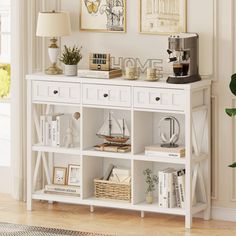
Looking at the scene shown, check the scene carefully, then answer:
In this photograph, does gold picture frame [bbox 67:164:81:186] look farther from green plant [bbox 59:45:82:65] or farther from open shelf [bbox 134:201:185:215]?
green plant [bbox 59:45:82:65]

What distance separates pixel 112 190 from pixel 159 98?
83cm

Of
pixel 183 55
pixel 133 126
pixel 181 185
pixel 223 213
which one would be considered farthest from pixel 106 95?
pixel 223 213

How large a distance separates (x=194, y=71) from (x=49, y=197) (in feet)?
4.74

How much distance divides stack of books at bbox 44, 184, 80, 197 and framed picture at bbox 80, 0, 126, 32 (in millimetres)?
1188

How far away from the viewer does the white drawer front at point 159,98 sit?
5.89 meters

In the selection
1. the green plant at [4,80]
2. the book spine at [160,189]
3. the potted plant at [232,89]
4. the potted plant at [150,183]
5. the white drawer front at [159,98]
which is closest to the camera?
the potted plant at [232,89]

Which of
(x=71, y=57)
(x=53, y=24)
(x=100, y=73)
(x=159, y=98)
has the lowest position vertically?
(x=159, y=98)

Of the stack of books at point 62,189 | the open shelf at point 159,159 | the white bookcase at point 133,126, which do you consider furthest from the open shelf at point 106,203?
the open shelf at point 159,159

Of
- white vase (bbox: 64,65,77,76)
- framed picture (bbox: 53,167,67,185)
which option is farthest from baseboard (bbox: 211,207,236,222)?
white vase (bbox: 64,65,77,76)

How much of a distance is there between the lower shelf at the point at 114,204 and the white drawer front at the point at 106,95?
0.71m

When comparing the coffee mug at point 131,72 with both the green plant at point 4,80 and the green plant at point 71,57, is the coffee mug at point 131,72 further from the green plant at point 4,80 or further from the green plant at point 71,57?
the green plant at point 4,80

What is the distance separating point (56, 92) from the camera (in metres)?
6.33

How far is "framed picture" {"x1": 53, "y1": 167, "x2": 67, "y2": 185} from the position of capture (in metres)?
6.65

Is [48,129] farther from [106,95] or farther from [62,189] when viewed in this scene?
[106,95]
